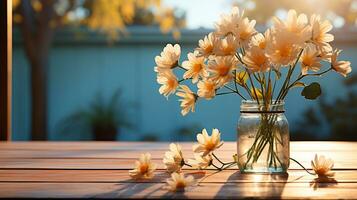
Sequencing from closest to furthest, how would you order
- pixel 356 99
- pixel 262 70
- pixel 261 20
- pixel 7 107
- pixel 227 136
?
pixel 262 70, pixel 7 107, pixel 356 99, pixel 227 136, pixel 261 20

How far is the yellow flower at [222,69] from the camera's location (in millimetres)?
1031

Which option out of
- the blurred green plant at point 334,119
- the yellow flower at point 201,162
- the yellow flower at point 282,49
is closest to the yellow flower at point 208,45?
the yellow flower at point 282,49

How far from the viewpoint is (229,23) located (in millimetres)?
1060

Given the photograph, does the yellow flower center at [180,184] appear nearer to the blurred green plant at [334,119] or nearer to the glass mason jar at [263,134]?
the glass mason jar at [263,134]

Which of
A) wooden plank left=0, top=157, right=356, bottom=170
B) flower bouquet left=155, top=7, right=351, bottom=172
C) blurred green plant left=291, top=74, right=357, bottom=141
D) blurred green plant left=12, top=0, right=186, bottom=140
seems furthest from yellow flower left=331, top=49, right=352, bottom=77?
blurred green plant left=12, top=0, right=186, bottom=140

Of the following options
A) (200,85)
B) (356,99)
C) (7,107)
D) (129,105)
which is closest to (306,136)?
(356,99)

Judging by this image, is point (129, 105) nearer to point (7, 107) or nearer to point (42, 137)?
point (42, 137)

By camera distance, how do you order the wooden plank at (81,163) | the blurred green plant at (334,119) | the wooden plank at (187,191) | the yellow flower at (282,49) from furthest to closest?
the blurred green plant at (334,119) < the wooden plank at (81,163) < the yellow flower at (282,49) < the wooden plank at (187,191)

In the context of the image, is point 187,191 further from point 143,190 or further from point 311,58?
point 311,58

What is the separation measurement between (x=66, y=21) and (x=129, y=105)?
140cm

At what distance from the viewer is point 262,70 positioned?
1.02 metres

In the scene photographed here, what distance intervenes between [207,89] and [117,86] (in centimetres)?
664

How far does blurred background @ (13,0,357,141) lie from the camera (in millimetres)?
7215

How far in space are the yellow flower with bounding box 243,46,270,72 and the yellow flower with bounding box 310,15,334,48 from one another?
0.32 feet
